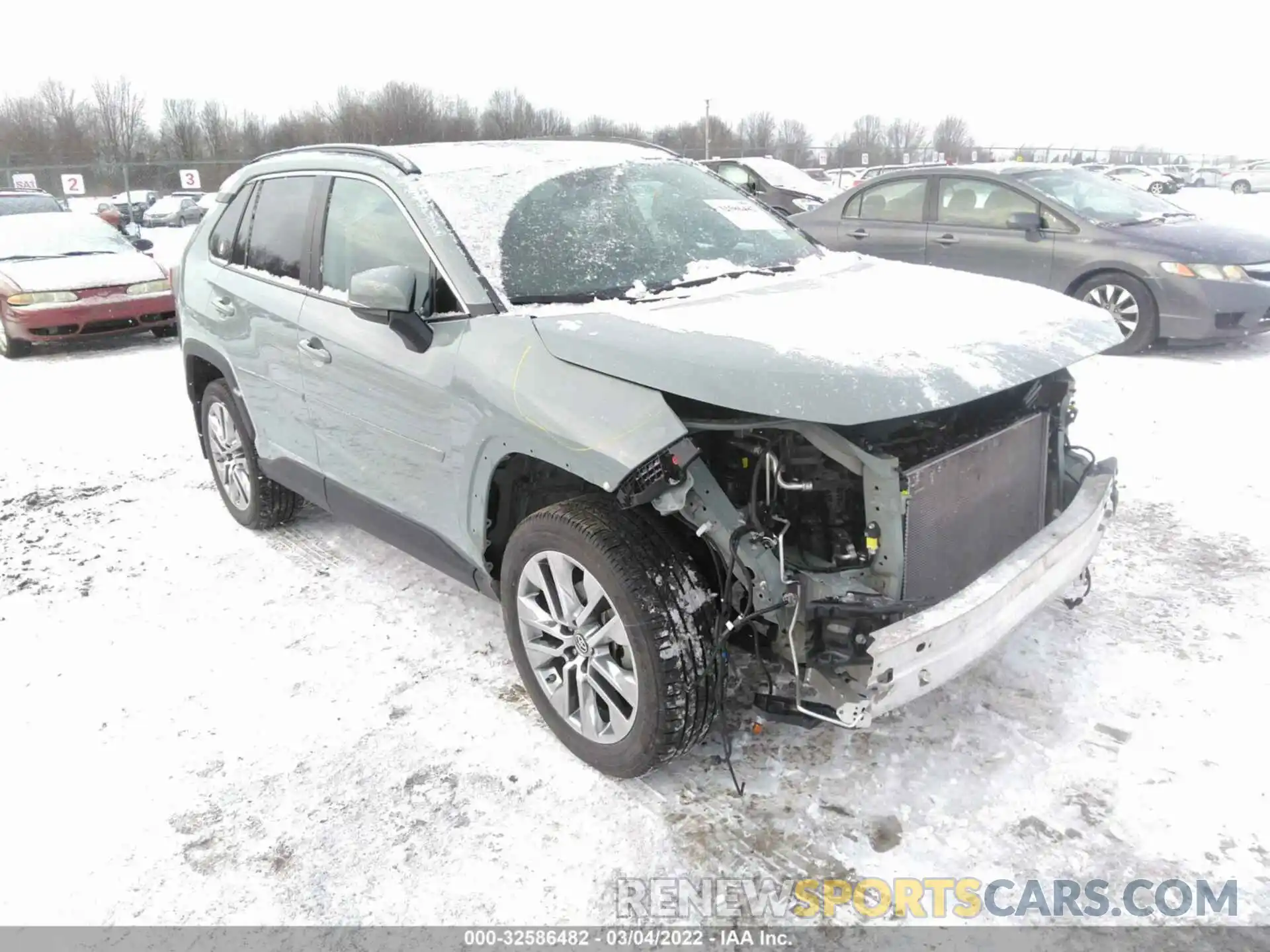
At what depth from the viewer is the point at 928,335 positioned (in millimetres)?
2697

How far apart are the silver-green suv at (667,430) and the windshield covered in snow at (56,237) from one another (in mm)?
8562

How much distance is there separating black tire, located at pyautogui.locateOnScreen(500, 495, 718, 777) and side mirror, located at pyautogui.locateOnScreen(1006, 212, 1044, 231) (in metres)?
6.57

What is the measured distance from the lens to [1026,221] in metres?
7.89

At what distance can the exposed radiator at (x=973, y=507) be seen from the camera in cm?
261

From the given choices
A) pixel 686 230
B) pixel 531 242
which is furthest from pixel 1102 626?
pixel 531 242

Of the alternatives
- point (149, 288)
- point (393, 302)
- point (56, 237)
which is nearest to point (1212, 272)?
point (393, 302)

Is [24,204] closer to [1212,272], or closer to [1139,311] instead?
[1139,311]

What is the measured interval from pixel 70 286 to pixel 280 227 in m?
7.23

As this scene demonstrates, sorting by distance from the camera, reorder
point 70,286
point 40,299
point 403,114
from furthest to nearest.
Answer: point 403,114 < point 70,286 < point 40,299

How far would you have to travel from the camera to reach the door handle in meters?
3.63

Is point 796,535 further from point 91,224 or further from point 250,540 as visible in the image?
point 91,224

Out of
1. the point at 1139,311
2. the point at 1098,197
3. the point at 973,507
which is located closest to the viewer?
the point at 973,507

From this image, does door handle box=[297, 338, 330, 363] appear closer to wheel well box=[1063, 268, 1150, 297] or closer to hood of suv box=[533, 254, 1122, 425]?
hood of suv box=[533, 254, 1122, 425]

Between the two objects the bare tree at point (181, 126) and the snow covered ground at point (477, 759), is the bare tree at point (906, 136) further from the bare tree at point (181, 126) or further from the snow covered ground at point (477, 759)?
the snow covered ground at point (477, 759)
